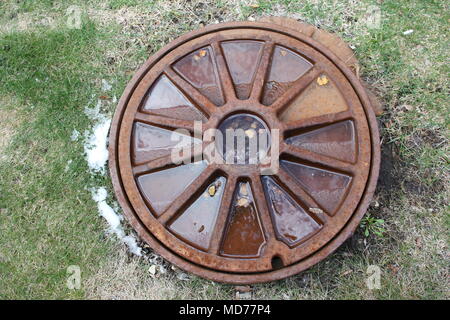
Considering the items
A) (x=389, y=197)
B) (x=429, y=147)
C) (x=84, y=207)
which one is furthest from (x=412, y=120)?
(x=84, y=207)

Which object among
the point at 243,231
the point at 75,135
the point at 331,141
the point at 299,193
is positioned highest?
the point at 75,135

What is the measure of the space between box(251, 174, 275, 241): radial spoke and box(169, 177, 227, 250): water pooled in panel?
0.22 meters

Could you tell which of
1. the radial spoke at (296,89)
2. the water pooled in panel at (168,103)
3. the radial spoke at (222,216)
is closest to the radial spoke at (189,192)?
the radial spoke at (222,216)

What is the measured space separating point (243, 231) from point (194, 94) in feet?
3.22

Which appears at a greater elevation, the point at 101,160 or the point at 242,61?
the point at 242,61

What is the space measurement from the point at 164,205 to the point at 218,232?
1.37 ft

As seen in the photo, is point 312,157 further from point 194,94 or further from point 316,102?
point 194,94

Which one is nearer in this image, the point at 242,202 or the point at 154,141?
the point at 242,202

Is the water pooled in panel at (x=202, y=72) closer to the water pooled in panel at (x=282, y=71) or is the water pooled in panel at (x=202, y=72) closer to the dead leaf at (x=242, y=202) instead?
the water pooled in panel at (x=282, y=71)

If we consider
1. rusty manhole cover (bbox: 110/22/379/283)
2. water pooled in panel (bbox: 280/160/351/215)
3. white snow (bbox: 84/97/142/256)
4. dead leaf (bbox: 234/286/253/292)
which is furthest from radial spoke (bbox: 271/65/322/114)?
white snow (bbox: 84/97/142/256)

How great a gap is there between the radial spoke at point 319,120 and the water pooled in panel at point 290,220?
45cm

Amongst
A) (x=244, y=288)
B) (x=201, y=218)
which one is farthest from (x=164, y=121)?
(x=244, y=288)

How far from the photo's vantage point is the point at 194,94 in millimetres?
2834

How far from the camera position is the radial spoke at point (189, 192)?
2.70 m
